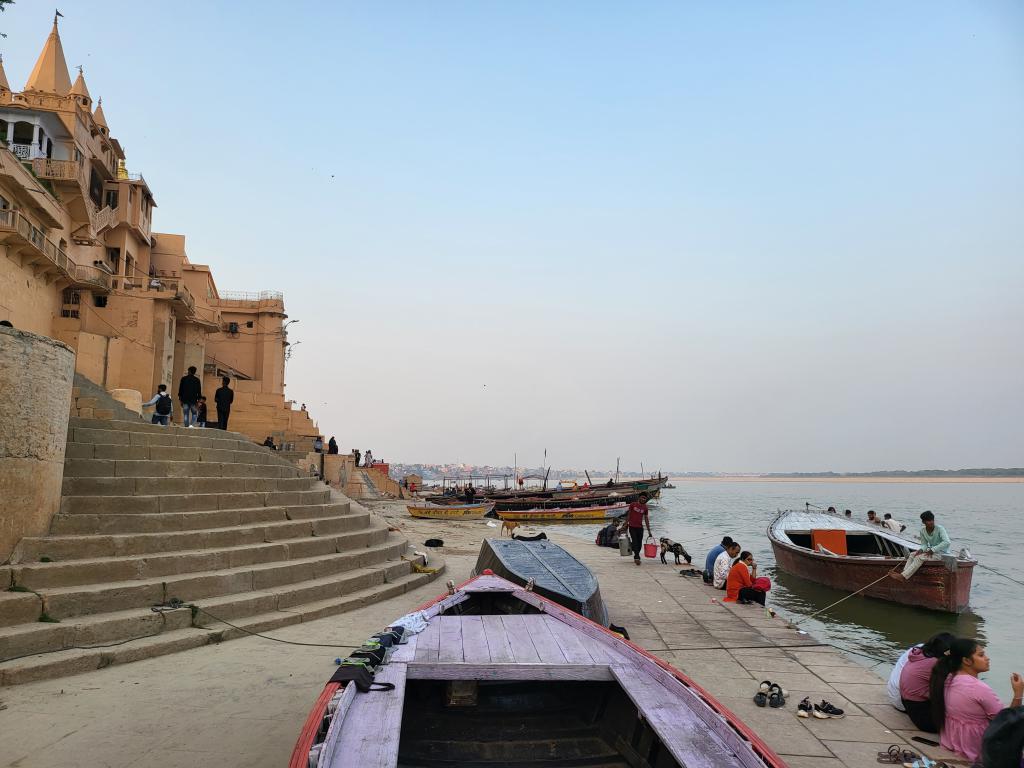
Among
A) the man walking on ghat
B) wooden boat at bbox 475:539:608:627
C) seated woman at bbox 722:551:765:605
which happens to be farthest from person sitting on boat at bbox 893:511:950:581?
wooden boat at bbox 475:539:608:627

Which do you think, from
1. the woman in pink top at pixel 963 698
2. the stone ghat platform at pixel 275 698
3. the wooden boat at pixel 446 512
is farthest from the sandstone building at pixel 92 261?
the woman in pink top at pixel 963 698

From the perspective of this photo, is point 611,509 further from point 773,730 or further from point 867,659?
point 773,730

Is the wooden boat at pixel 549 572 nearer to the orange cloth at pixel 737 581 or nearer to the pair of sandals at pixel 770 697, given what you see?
the pair of sandals at pixel 770 697

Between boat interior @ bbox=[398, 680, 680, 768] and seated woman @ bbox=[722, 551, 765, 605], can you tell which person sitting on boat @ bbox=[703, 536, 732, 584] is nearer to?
seated woman @ bbox=[722, 551, 765, 605]

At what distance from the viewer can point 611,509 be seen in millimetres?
37906

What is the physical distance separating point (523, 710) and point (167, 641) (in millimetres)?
3886

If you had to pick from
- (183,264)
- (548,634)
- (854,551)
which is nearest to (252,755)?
(548,634)

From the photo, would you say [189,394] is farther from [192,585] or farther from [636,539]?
[636,539]

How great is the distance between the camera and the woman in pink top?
171 inches

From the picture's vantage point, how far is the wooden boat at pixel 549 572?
6.70 m

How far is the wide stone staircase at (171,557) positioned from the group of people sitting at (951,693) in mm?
6220

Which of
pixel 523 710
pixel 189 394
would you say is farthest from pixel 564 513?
pixel 523 710

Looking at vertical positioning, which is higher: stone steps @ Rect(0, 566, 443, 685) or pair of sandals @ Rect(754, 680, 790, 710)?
stone steps @ Rect(0, 566, 443, 685)

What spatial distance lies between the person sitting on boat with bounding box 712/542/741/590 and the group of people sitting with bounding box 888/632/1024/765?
511 cm
